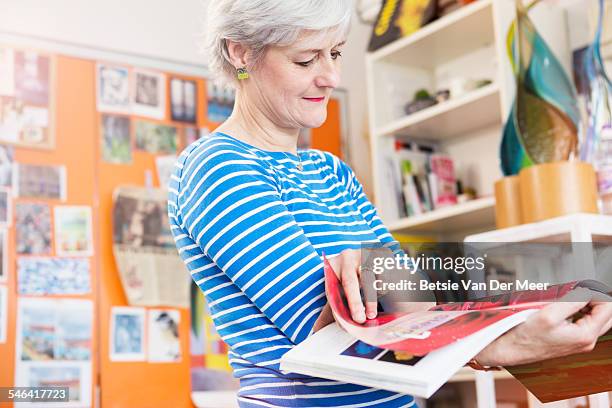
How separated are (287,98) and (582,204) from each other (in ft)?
3.87

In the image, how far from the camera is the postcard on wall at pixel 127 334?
2.62 m

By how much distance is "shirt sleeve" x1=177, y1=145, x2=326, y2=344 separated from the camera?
2.61 ft

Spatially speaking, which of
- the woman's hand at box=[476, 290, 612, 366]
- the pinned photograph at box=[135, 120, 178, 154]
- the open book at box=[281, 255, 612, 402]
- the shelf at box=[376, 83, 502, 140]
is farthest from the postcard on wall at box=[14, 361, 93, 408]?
the woman's hand at box=[476, 290, 612, 366]

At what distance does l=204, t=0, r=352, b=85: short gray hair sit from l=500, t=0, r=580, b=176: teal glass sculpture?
1.27 metres

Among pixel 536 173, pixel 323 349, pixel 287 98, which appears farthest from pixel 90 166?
pixel 323 349

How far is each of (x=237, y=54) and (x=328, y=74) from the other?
0.41 ft

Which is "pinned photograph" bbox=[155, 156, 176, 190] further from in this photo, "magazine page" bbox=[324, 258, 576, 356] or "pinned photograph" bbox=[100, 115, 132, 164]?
"magazine page" bbox=[324, 258, 576, 356]

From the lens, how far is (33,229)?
8.36ft

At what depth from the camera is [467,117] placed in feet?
9.02

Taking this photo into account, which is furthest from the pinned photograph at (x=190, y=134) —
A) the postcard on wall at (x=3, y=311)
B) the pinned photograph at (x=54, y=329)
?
the postcard on wall at (x=3, y=311)

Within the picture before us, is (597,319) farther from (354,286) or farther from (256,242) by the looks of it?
(256,242)

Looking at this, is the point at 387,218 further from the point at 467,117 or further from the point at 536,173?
the point at 536,173

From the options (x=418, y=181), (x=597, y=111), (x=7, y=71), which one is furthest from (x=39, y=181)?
(x=597, y=111)

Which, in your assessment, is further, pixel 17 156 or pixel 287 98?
pixel 17 156
